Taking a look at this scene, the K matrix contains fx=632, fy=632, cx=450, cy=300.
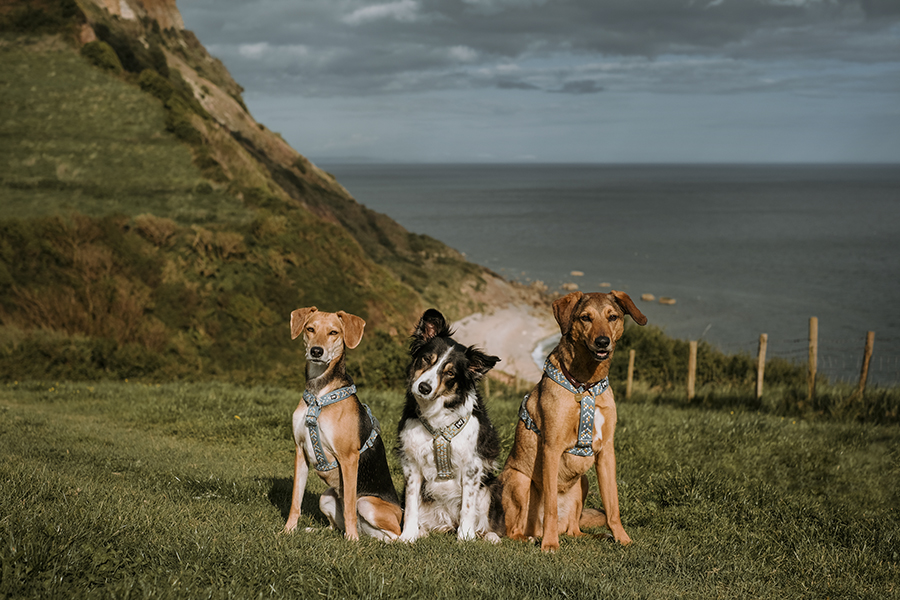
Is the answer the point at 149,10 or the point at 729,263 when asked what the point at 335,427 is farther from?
the point at 729,263

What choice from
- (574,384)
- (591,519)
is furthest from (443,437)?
(591,519)

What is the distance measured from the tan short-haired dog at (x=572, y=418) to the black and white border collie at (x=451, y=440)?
39 cm

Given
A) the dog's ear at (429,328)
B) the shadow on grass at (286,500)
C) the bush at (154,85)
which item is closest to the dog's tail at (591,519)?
the dog's ear at (429,328)

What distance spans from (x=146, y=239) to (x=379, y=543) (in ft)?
93.4

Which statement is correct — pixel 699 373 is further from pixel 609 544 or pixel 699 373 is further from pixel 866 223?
pixel 866 223

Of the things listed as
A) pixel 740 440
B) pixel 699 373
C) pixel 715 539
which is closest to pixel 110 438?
pixel 715 539

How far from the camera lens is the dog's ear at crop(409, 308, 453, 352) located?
19.2 ft

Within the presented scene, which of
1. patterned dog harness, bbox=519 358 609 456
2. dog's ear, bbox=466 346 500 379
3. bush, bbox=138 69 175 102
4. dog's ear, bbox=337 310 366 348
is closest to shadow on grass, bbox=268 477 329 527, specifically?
dog's ear, bbox=337 310 366 348

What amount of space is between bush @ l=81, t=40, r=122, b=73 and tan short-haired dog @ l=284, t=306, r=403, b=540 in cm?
4787

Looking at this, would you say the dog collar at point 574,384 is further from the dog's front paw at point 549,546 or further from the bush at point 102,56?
the bush at point 102,56

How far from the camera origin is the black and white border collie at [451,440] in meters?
5.68

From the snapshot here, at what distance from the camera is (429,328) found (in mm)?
5887

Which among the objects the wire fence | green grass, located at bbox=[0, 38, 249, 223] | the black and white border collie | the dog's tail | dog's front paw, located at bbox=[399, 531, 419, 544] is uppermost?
green grass, located at bbox=[0, 38, 249, 223]

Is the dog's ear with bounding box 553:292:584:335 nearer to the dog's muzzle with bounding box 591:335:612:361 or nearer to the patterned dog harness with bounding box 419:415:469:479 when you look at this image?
the dog's muzzle with bounding box 591:335:612:361
